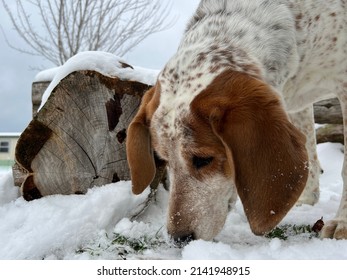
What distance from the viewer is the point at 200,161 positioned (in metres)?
2.41

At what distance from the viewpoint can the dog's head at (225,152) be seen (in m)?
2.22

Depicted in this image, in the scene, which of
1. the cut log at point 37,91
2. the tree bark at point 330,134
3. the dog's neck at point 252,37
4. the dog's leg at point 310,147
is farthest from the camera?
the tree bark at point 330,134

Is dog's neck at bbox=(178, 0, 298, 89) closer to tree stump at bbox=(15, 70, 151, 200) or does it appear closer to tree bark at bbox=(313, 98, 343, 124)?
tree stump at bbox=(15, 70, 151, 200)

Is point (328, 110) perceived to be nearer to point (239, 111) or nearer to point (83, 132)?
point (83, 132)

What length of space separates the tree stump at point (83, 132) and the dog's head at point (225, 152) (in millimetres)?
700

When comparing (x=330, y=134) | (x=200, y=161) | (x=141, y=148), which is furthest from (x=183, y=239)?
(x=330, y=134)

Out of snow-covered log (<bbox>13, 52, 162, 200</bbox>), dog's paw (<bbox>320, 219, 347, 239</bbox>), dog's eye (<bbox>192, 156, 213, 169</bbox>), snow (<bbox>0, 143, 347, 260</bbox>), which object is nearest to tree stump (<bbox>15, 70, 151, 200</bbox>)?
snow-covered log (<bbox>13, 52, 162, 200</bbox>)

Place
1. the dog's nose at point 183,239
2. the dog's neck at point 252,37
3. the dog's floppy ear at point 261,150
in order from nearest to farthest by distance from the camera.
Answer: the dog's floppy ear at point 261,150 → the dog's nose at point 183,239 → the dog's neck at point 252,37

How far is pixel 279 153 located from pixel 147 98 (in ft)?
2.94

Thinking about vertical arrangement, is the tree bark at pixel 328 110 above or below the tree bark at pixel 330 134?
above

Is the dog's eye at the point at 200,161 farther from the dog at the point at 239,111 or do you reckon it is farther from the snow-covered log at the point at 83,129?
the snow-covered log at the point at 83,129

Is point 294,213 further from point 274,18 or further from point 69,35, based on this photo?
point 69,35

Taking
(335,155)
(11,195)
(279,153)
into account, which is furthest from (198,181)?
(335,155)

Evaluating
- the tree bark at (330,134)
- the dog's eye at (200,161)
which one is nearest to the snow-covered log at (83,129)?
the dog's eye at (200,161)
